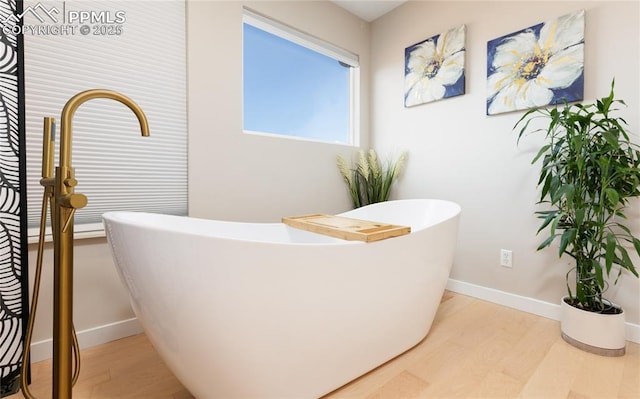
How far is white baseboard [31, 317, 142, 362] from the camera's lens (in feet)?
4.75

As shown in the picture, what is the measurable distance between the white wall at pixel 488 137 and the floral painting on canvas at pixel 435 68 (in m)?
0.06

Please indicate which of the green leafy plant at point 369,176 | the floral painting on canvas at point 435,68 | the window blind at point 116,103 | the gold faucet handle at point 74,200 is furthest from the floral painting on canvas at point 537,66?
the gold faucet handle at point 74,200

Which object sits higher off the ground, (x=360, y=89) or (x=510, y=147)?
(x=360, y=89)

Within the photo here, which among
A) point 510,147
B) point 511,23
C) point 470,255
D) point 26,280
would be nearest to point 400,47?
point 511,23

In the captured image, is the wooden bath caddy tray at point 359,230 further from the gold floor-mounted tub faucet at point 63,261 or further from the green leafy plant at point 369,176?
the green leafy plant at point 369,176

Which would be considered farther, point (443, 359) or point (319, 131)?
point (319, 131)

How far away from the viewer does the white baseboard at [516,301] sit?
165cm

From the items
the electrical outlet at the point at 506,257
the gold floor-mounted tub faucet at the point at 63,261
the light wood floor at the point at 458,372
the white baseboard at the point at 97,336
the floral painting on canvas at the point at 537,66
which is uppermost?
the floral painting on canvas at the point at 537,66

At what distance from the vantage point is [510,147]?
6.77 ft

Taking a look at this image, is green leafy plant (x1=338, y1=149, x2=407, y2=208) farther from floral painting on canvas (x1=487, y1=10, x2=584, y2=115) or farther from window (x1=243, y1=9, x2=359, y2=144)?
floral painting on canvas (x1=487, y1=10, x2=584, y2=115)

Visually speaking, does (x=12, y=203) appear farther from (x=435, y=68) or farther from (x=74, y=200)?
(x=435, y=68)

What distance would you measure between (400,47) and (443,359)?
2501mm

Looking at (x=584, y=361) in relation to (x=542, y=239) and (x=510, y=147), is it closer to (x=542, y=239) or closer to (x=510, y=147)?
(x=542, y=239)

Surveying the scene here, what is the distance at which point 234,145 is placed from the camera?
205 cm
